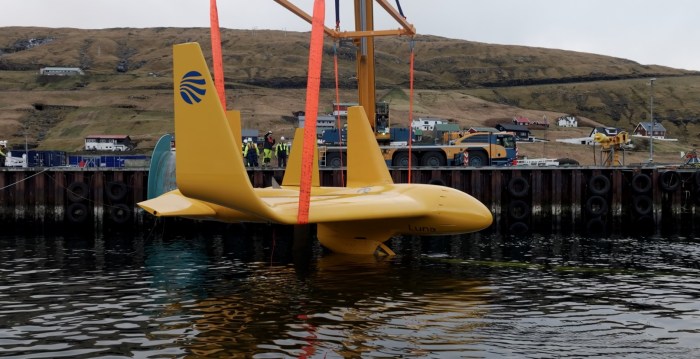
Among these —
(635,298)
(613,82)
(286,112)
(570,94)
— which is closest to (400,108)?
(286,112)

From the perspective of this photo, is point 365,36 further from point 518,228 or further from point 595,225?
point 595,225

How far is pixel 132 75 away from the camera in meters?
165

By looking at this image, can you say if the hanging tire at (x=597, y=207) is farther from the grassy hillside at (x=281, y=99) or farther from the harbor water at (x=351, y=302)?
the grassy hillside at (x=281, y=99)

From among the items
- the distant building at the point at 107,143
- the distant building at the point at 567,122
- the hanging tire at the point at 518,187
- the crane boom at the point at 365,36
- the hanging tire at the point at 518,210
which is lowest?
the hanging tire at the point at 518,210

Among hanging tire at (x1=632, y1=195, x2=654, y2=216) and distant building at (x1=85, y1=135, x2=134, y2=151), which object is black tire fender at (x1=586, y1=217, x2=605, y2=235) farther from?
distant building at (x1=85, y1=135, x2=134, y2=151)

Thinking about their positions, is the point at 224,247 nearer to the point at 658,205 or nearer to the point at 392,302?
the point at 392,302

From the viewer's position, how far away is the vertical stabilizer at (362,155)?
22.6 m

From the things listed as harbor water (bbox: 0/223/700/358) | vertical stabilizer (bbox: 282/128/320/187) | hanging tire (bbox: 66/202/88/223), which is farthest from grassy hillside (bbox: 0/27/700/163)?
harbor water (bbox: 0/223/700/358)

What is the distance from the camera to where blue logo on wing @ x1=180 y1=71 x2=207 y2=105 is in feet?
50.7

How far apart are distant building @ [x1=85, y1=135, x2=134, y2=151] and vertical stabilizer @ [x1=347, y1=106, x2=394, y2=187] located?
74.7 metres

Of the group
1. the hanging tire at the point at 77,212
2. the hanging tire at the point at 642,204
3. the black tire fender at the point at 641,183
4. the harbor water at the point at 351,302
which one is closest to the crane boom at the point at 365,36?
the harbor water at the point at 351,302

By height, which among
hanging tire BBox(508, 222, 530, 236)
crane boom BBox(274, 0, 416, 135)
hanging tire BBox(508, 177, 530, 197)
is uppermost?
crane boom BBox(274, 0, 416, 135)

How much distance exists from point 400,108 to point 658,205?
309 feet

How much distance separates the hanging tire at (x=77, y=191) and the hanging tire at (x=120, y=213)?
5.44ft
